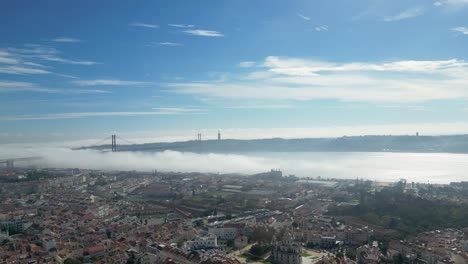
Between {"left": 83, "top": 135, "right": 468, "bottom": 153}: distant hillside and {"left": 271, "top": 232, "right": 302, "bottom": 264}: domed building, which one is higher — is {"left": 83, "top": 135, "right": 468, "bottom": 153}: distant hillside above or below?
above

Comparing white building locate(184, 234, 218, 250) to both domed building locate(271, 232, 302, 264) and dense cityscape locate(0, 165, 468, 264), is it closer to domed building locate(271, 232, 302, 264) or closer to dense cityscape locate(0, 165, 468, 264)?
dense cityscape locate(0, 165, 468, 264)

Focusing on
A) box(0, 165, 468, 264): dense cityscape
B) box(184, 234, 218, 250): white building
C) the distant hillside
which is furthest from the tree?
the distant hillside

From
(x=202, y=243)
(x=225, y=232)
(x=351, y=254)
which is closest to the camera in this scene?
(x=351, y=254)

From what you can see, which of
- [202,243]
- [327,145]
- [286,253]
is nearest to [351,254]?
[286,253]

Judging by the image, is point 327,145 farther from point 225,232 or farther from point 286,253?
point 286,253

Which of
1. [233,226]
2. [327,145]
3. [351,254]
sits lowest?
[351,254]

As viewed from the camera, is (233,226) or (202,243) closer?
(202,243)

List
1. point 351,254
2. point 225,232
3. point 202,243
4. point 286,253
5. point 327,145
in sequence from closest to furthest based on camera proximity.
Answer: point 286,253 → point 351,254 → point 202,243 → point 225,232 → point 327,145

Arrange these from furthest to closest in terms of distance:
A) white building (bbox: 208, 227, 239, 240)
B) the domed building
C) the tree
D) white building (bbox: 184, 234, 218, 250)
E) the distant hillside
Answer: the distant hillside, white building (bbox: 208, 227, 239, 240), white building (bbox: 184, 234, 218, 250), the tree, the domed building

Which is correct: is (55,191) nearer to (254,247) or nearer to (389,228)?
(254,247)
